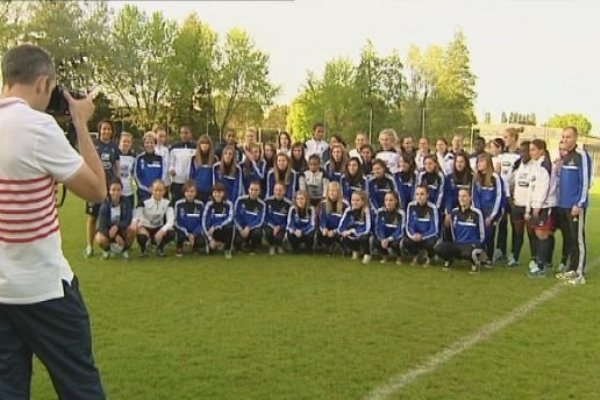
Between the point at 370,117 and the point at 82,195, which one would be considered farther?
the point at 370,117

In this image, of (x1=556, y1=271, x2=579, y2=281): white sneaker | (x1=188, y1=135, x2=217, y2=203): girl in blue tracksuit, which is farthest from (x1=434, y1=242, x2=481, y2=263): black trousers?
(x1=188, y1=135, x2=217, y2=203): girl in blue tracksuit

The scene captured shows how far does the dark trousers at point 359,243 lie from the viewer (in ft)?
33.4

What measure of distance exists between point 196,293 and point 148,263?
7.18ft

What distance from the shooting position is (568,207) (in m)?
9.27

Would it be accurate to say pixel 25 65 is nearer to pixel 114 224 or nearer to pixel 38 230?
pixel 38 230

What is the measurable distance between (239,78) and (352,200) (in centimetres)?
5103

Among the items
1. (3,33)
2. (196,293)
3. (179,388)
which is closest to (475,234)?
(196,293)

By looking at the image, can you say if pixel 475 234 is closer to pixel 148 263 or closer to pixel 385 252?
pixel 385 252

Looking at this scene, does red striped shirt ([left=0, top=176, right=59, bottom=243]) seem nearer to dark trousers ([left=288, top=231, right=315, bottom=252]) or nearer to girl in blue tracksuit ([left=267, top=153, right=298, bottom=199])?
dark trousers ([left=288, top=231, right=315, bottom=252])

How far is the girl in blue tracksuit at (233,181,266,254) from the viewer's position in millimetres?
10609

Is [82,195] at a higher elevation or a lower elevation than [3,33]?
lower

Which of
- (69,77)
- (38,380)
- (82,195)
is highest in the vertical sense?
(69,77)

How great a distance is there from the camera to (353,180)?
1073 centimetres

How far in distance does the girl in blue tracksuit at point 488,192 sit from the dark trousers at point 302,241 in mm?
2499
